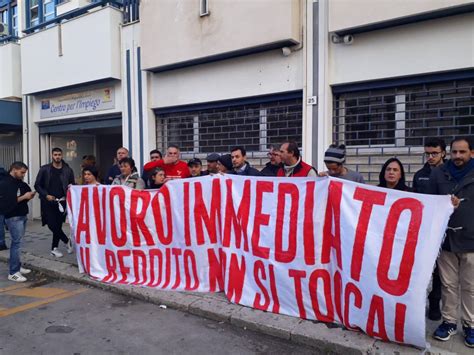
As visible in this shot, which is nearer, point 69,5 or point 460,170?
point 460,170

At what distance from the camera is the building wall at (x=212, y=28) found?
20.8ft

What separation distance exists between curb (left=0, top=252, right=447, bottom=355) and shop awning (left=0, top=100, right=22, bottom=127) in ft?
25.9

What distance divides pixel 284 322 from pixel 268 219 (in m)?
1.04

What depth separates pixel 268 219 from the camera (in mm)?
4156

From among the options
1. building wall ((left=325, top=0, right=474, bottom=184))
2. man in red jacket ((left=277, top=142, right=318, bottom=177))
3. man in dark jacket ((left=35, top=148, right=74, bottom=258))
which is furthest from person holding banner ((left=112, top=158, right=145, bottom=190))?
building wall ((left=325, top=0, right=474, bottom=184))

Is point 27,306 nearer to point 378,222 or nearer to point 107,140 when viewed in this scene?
point 378,222

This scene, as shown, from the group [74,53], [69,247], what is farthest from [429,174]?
[74,53]

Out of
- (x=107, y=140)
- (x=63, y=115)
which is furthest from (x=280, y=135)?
(x=107, y=140)

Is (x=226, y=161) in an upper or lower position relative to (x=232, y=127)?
lower

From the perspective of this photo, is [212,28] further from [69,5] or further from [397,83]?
[69,5]

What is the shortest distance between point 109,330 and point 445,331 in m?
3.17

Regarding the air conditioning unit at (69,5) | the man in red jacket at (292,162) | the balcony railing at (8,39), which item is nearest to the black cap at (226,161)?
the man in red jacket at (292,162)

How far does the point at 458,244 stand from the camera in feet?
10.7

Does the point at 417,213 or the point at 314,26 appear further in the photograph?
the point at 314,26
